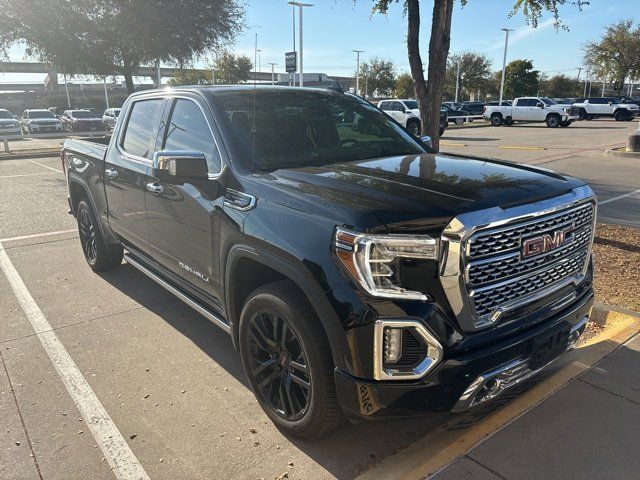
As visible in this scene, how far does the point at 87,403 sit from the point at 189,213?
139 cm

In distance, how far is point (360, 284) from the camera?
228 cm

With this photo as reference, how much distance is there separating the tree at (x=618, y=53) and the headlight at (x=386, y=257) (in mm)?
61983

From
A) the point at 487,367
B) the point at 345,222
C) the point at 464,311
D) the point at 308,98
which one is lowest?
the point at 487,367

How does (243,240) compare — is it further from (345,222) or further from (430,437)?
(430,437)

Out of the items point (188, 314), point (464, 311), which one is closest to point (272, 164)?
point (464, 311)

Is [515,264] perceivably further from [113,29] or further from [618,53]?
[618,53]

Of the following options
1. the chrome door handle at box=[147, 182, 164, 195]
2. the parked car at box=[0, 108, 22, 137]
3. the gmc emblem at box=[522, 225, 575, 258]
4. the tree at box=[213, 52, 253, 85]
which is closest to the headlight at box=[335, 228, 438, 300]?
the gmc emblem at box=[522, 225, 575, 258]

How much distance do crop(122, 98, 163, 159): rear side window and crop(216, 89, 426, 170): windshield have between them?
920 millimetres

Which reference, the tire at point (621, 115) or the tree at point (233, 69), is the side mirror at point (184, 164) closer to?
the tire at point (621, 115)

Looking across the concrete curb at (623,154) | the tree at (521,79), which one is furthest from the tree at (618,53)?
the concrete curb at (623,154)

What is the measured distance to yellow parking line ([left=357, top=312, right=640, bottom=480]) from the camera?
2.61 m

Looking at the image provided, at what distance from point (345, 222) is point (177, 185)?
1.72m

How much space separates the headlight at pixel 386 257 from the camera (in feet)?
7.39

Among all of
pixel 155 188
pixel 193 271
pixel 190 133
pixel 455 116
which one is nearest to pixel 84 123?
pixel 455 116
